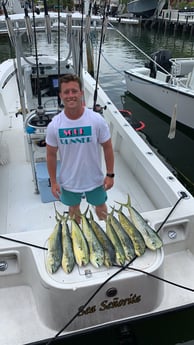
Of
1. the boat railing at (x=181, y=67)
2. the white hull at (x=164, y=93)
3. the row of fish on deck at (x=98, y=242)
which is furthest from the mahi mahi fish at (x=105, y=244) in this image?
the boat railing at (x=181, y=67)

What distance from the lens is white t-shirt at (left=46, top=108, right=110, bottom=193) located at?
2.36 m

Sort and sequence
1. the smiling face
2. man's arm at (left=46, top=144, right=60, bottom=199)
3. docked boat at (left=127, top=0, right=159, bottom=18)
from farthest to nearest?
docked boat at (left=127, top=0, right=159, bottom=18), man's arm at (left=46, top=144, right=60, bottom=199), the smiling face

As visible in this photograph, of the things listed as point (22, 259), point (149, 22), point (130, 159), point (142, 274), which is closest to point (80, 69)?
point (130, 159)

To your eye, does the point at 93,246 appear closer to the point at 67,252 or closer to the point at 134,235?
the point at 67,252

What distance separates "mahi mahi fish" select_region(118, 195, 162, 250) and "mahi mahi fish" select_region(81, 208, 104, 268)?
33 cm

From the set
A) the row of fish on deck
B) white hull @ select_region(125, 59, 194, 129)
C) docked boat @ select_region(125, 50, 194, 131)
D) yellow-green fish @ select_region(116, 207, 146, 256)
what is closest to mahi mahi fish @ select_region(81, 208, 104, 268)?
the row of fish on deck

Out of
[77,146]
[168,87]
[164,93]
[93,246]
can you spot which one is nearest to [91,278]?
[93,246]

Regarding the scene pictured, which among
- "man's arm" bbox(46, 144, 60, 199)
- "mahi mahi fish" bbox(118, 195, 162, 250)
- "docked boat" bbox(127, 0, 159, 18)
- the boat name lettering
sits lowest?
the boat name lettering

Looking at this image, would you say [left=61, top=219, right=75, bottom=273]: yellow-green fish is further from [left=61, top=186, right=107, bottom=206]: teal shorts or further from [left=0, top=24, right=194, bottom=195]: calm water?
[left=0, top=24, right=194, bottom=195]: calm water

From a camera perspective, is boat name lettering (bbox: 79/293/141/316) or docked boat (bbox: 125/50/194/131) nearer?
boat name lettering (bbox: 79/293/141/316)

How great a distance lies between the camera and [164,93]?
25.9 feet

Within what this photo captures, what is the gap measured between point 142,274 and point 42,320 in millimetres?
776

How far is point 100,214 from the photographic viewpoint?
2887 millimetres

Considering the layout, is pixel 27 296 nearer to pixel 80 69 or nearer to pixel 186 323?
pixel 186 323
